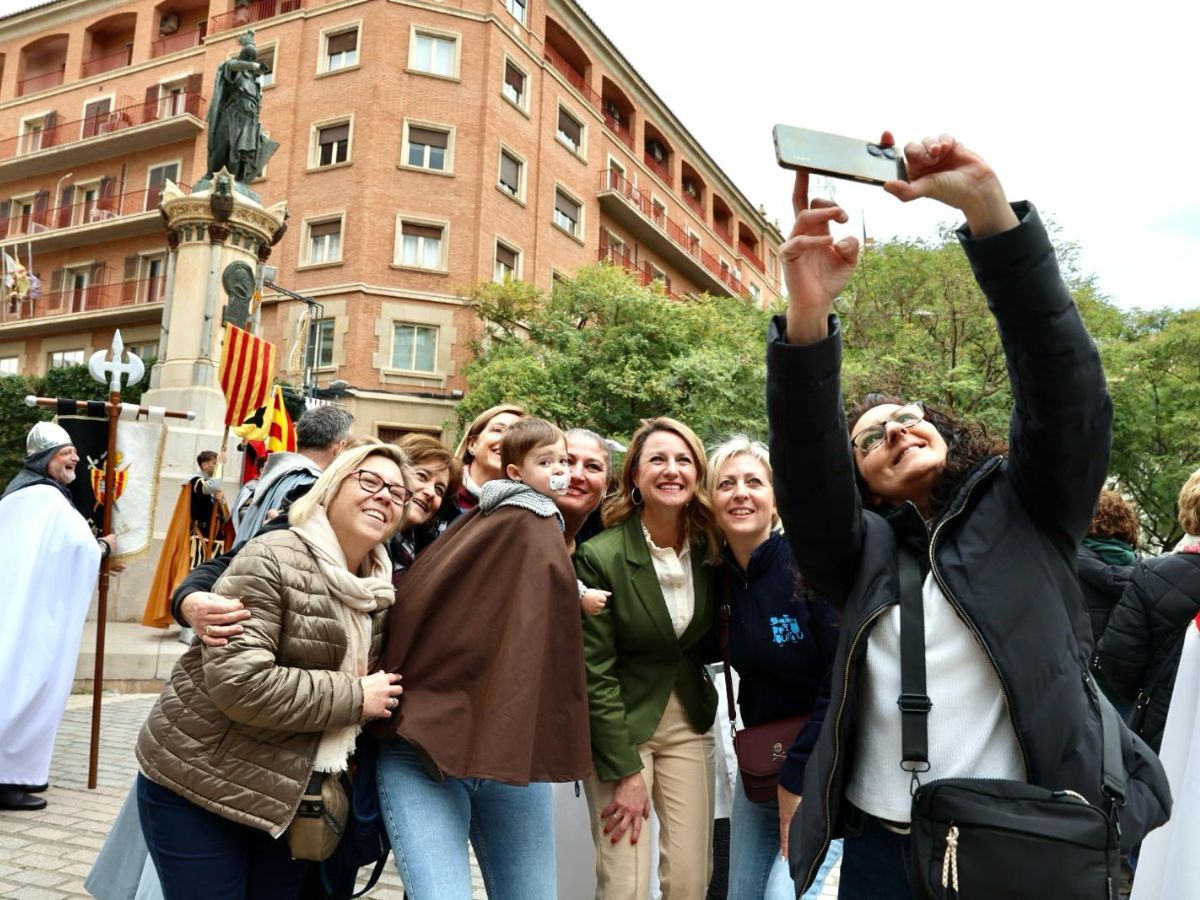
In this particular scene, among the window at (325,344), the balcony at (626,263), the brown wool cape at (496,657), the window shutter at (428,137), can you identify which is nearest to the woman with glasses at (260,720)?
the brown wool cape at (496,657)

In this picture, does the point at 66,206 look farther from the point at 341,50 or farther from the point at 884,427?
the point at 884,427

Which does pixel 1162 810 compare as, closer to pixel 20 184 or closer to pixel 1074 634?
pixel 1074 634

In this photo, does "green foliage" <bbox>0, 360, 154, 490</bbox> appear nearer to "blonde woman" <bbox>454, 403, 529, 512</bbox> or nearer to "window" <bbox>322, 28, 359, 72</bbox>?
"window" <bbox>322, 28, 359, 72</bbox>

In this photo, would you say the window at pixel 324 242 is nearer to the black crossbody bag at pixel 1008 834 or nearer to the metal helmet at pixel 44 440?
the metal helmet at pixel 44 440

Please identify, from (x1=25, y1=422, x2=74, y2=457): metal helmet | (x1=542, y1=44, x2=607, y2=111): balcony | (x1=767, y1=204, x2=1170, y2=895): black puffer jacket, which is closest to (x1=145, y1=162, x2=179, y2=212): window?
(x1=542, y1=44, x2=607, y2=111): balcony

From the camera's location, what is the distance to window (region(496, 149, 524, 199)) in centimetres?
2862

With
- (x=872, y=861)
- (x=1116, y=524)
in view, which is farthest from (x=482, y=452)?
(x=1116, y=524)

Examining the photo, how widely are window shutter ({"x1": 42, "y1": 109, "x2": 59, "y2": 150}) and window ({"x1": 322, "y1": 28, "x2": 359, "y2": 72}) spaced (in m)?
13.9

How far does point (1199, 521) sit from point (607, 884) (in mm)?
3378

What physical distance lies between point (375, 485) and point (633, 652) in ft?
3.57

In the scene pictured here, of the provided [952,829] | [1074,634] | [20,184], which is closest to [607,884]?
[952,829]

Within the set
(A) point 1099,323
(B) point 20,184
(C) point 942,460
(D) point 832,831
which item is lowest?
(D) point 832,831

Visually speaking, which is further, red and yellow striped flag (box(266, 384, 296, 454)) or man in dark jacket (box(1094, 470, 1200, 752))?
red and yellow striped flag (box(266, 384, 296, 454))

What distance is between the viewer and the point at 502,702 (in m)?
2.46
